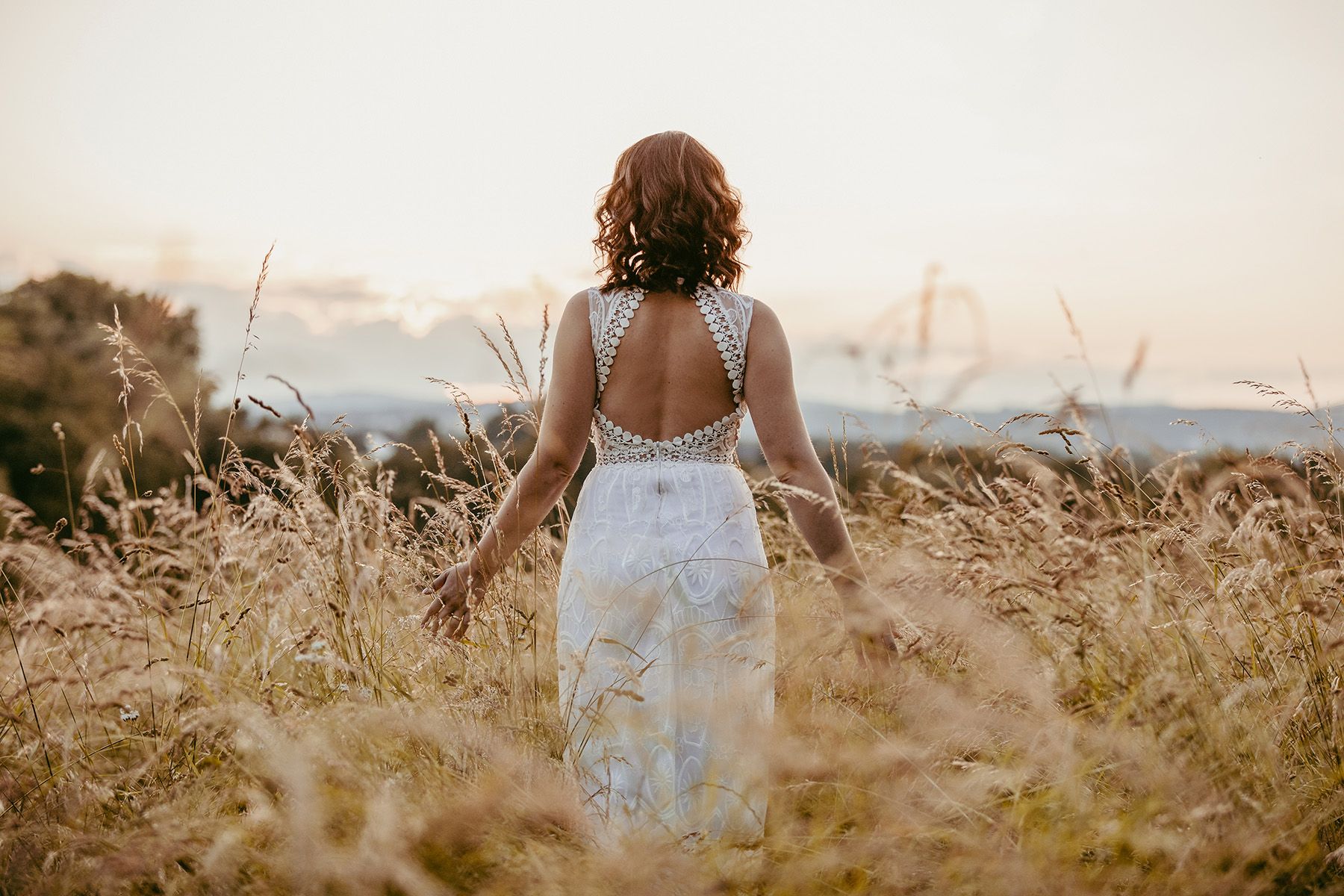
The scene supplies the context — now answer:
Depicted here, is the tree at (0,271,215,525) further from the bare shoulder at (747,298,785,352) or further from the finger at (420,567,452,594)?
the bare shoulder at (747,298,785,352)

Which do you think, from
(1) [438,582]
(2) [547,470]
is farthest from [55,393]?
(2) [547,470]

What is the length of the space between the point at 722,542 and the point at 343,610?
1.11m

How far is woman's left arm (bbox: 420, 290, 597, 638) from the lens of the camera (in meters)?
2.63

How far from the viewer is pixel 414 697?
2625 mm

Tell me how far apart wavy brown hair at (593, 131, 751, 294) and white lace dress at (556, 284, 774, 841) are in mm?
84

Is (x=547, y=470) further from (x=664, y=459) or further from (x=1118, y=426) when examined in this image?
(x=1118, y=426)

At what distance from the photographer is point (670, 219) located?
8.75 ft

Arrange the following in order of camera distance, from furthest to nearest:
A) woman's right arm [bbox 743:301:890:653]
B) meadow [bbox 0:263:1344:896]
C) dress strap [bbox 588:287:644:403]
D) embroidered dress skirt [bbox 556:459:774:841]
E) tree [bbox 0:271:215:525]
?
tree [bbox 0:271:215:525], dress strap [bbox 588:287:644:403], woman's right arm [bbox 743:301:890:653], embroidered dress skirt [bbox 556:459:774:841], meadow [bbox 0:263:1344:896]

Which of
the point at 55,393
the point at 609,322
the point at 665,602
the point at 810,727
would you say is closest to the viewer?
the point at 810,727

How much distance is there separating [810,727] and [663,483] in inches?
31.8

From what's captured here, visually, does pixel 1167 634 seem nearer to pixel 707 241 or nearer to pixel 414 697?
pixel 707 241

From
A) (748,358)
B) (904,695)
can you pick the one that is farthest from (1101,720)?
(748,358)

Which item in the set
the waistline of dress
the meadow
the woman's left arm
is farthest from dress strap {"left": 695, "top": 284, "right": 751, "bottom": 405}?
the meadow

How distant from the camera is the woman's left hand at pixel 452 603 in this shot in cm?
259
